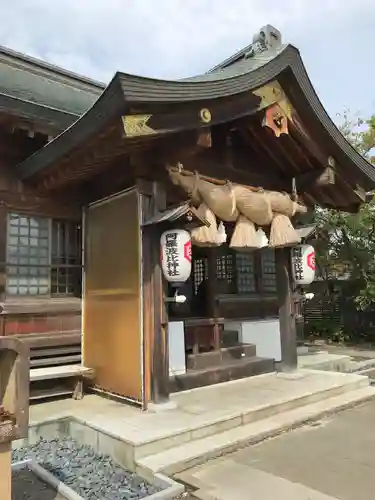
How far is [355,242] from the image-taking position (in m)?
14.3

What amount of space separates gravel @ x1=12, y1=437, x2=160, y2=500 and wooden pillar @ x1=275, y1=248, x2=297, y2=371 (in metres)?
3.91

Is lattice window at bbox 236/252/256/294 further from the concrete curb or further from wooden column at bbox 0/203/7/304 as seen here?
the concrete curb

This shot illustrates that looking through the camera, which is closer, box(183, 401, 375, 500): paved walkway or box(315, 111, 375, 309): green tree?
box(183, 401, 375, 500): paved walkway

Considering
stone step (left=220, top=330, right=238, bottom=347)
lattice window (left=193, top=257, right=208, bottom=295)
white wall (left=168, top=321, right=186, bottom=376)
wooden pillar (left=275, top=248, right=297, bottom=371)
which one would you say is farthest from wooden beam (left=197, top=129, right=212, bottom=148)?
lattice window (left=193, top=257, right=208, bottom=295)

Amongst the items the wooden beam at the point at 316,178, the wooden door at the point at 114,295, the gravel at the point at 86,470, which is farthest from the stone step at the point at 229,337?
the gravel at the point at 86,470

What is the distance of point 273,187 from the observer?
7.34 metres

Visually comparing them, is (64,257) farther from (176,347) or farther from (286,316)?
(286,316)

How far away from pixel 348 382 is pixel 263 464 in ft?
10.1

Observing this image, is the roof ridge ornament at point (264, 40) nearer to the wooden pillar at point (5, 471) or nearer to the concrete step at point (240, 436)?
the concrete step at point (240, 436)

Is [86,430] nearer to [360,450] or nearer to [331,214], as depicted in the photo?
[360,450]

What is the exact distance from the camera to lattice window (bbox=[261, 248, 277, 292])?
30.1 feet

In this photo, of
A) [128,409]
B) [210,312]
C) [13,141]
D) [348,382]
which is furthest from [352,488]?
[13,141]

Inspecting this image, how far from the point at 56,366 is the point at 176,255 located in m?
2.53

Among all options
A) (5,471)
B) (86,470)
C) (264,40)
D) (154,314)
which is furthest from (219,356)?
(264,40)
